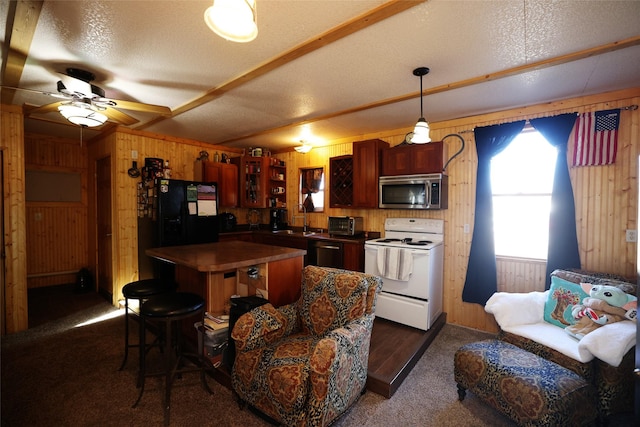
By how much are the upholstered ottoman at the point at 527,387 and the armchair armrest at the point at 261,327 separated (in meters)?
1.37

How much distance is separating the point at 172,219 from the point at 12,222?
161 centimetres

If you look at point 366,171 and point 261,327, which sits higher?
point 366,171

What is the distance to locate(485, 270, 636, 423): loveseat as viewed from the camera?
69.6 inches

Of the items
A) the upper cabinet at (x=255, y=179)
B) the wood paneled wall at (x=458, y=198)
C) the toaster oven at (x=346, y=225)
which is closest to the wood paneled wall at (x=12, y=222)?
the wood paneled wall at (x=458, y=198)

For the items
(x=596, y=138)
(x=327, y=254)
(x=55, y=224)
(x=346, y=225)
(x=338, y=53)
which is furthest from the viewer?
(x=55, y=224)

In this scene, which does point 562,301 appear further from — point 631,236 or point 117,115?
point 117,115

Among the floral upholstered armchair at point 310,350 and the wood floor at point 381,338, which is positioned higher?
the floral upholstered armchair at point 310,350

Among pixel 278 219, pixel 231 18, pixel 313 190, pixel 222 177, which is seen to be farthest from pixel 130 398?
pixel 313 190

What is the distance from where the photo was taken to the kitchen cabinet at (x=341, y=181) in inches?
173

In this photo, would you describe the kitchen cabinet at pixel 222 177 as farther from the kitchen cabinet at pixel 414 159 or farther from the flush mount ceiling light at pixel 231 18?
the flush mount ceiling light at pixel 231 18

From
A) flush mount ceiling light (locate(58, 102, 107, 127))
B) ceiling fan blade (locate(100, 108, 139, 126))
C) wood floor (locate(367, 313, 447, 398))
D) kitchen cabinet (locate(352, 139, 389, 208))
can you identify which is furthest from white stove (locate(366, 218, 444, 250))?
flush mount ceiling light (locate(58, 102, 107, 127))

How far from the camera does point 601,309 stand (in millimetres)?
2078

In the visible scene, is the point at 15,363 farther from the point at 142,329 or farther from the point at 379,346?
the point at 379,346

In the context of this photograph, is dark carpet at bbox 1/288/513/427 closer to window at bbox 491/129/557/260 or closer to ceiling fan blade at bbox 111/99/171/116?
window at bbox 491/129/557/260
